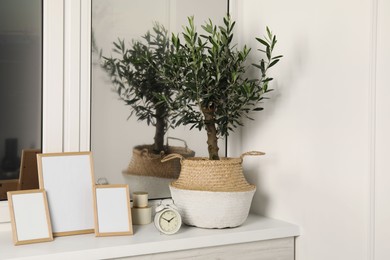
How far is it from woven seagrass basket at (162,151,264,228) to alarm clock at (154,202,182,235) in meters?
0.09

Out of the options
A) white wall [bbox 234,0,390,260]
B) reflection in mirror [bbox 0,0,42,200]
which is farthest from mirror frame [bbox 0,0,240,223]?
white wall [bbox 234,0,390,260]

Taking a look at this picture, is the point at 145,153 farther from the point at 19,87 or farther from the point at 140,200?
the point at 19,87

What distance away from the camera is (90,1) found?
6.25 feet

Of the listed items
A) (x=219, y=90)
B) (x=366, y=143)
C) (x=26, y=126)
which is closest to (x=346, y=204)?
(x=366, y=143)

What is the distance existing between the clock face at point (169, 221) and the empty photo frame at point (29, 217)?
350 mm

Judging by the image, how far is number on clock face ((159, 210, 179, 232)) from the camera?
1.73 metres

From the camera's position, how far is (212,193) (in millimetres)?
1781

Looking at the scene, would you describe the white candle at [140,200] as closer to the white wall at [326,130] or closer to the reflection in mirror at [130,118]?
the reflection in mirror at [130,118]

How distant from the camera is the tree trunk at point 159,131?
6.82 ft

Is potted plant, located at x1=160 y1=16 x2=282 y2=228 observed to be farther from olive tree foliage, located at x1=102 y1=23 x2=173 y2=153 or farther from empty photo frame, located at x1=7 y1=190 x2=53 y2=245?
empty photo frame, located at x1=7 y1=190 x2=53 y2=245

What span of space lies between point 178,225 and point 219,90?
0.49m

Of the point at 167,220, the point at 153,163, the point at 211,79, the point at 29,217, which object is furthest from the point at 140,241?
the point at 211,79

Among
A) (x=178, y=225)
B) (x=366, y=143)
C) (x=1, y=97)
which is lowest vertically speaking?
(x=178, y=225)

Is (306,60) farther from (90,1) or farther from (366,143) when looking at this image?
(90,1)
